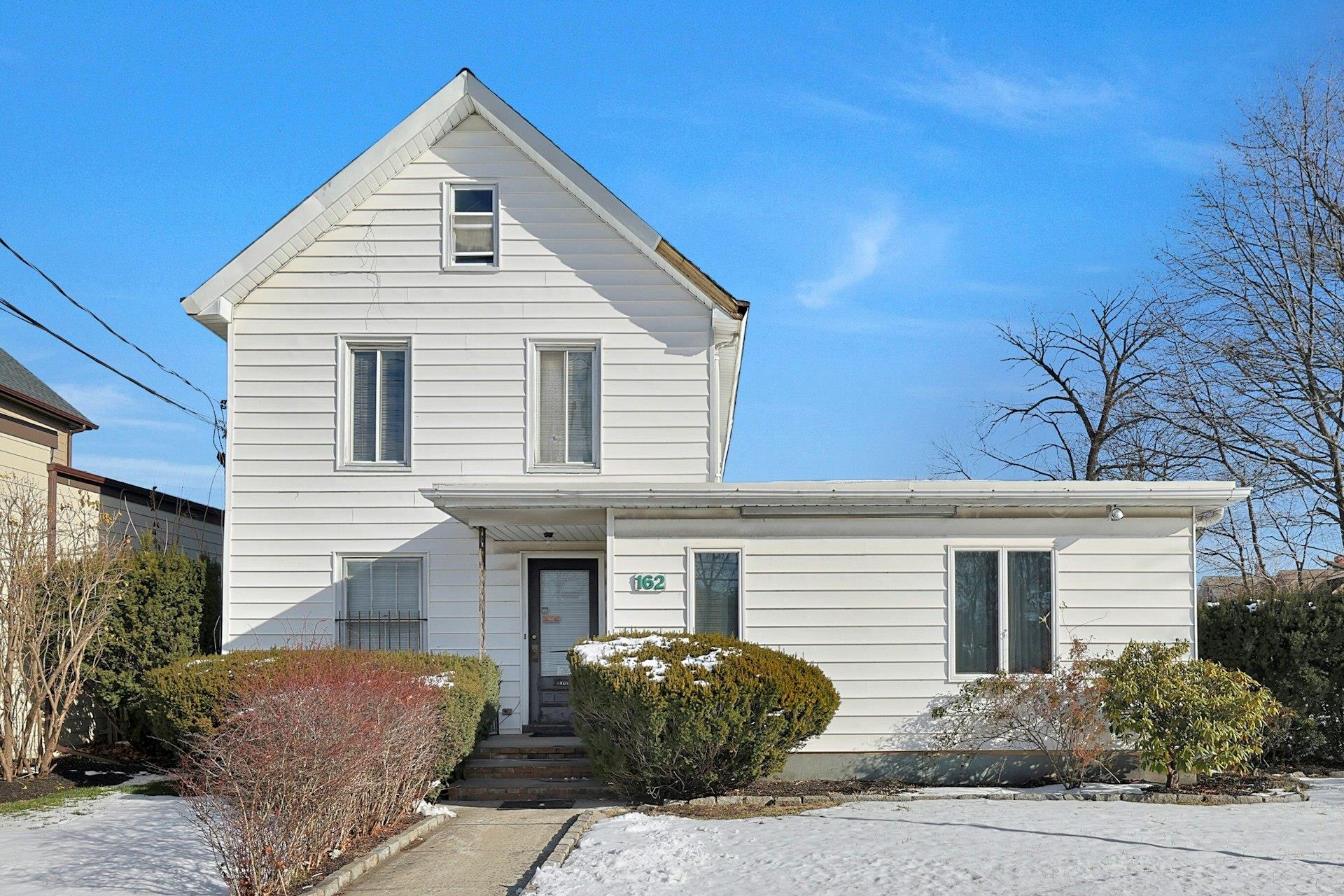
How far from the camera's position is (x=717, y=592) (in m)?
13.5

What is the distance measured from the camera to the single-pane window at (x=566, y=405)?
616 inches

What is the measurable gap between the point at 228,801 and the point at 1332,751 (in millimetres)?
12374

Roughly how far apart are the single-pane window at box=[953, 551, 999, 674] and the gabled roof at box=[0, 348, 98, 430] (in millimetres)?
11320

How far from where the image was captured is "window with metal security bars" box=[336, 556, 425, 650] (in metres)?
15.3

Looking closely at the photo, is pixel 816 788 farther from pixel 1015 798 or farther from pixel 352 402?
pixel 352 402

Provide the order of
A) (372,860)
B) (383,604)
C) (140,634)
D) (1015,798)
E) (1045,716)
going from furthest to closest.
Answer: (383,604) < (140,634) < (1045,716) < (1015,798) < (372,860)

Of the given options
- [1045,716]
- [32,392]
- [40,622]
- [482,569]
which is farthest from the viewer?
[32,392]

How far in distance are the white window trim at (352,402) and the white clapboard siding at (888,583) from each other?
3575mm

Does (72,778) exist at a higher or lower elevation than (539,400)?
lower

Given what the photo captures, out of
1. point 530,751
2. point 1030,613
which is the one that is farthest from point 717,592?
point 1030,613

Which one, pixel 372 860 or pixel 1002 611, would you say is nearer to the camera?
pixel 372 860

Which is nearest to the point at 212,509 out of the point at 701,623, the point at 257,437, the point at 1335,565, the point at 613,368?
the point at 257,437

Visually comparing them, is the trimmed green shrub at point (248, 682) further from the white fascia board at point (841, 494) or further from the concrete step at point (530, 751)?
the white fascia board at point (841, 494)

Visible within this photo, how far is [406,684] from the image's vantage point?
10.3 m
